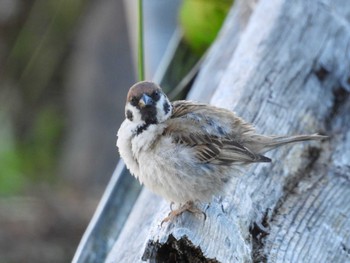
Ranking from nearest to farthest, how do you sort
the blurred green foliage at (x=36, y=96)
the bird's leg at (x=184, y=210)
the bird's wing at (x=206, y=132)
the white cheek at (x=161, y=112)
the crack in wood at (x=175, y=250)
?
the crack in wood at (x=175, y=250) < the bird's leg at (x=184, y=210) < the bird's wing at (x=206, y=132) < the white cheek at (x=161, y=112) < the blurred green foliage at (x=36, y=96)

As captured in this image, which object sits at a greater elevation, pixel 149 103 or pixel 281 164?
pixel 149 103

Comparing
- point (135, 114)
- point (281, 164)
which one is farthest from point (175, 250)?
point (135, 114)

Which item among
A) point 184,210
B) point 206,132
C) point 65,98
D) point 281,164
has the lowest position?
point 184,210

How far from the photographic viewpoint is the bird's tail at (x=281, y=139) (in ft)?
12.1

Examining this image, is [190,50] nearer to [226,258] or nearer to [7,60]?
[226,258]

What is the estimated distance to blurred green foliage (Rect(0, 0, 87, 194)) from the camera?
27.2 feet

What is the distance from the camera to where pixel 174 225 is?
307 centimetres

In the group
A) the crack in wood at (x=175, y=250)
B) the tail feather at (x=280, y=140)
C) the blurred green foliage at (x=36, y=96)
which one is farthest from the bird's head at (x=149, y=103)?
the blurred green foliage at (x=36, y=96)

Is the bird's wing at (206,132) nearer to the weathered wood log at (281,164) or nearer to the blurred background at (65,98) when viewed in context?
the weathered wood log at (281,164)

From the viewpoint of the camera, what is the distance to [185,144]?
384cm

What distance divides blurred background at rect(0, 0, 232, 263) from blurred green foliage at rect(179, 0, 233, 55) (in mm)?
3214

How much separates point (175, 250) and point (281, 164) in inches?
37.3

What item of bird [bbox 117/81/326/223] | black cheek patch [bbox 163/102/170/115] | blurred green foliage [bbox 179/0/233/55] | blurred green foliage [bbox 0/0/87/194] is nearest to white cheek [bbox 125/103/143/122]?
bird [bbox 117/81/326/223]

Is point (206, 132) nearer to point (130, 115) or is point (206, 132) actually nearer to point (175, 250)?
point (130, 115)
